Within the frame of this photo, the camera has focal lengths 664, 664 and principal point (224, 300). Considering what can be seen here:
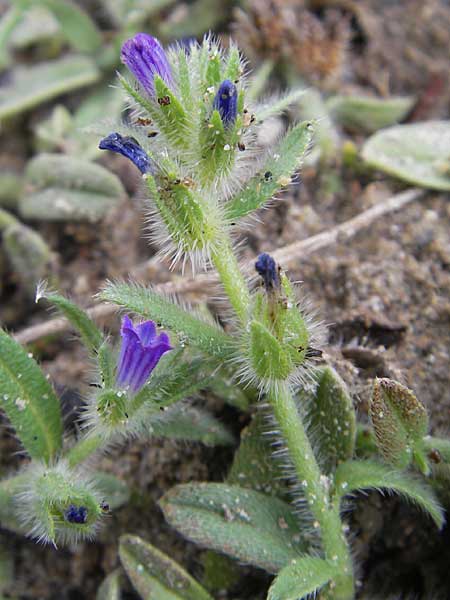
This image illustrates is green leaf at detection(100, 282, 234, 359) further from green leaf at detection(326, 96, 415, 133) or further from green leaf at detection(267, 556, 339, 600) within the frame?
green leaf at detection(326, 96, 415, 133)

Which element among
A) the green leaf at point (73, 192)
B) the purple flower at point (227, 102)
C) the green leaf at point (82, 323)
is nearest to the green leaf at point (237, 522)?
the green leaf at point (82, 323)

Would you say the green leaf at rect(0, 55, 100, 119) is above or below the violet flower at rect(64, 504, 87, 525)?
above

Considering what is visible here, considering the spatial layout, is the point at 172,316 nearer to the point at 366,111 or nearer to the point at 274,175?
the point at 274,175

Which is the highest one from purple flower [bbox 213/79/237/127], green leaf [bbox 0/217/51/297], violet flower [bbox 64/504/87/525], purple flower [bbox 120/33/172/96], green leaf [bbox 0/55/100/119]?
purple flower [bbox 120/33/172/96]

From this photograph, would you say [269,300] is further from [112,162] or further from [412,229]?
[112,162]

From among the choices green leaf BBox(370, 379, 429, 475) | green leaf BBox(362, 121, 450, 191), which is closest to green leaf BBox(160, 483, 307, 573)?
green leaf BBox(370, 379, 429, 475)

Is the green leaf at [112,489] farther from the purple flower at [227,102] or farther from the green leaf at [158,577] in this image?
the purple flower at [227,102]

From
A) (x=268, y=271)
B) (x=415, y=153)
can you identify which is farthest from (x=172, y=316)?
(x=415, y=153)
